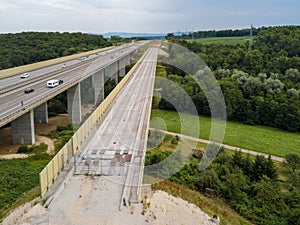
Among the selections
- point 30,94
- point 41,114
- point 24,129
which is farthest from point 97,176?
point 41,114

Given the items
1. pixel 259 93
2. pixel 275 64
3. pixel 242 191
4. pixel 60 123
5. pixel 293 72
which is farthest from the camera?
pixel 275 64

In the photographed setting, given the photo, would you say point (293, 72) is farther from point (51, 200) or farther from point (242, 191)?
point (51, 200)

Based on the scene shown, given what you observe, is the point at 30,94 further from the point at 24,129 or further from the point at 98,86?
the point at 98,86

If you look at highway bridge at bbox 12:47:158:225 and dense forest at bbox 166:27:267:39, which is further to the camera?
dense forest at bbox 166:27:267:39

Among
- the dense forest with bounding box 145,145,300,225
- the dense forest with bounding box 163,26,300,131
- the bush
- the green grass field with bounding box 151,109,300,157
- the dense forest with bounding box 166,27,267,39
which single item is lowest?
the green grass field with bounding box 151,109,300,157

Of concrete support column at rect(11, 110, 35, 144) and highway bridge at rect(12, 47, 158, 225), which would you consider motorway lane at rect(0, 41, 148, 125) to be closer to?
concrete support column at rect(11, 110, 35, 144)

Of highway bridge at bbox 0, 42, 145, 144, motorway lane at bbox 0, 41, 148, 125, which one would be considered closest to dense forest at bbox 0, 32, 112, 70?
highway bridge at bbox 0, 42, 145, 144

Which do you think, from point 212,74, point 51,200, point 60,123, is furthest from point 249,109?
point 51,200
